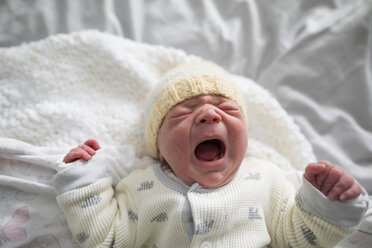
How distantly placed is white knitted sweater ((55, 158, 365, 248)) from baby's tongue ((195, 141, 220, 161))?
97mm

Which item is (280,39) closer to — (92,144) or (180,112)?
(180,112)

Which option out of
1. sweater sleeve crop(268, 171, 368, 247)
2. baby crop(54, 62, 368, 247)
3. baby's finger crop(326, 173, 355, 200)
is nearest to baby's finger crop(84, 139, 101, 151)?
baby crop(54, 62, 368, 247)

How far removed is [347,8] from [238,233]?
111cm

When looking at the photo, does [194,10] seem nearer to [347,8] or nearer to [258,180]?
[347,8]

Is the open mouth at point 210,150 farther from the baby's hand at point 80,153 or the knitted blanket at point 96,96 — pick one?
the baby's hand at point 80,153

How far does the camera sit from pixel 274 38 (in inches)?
51.1

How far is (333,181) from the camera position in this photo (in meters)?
0.74

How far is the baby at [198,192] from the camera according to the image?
2.67 feet

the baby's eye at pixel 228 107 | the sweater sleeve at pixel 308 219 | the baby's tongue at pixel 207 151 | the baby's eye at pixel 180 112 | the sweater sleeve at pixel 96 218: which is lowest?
the sweater sleeve at pixel 96 218

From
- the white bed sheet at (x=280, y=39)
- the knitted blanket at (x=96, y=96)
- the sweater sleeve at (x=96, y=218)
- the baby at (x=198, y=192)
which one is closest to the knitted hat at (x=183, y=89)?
the baby at (x=198, y=192)

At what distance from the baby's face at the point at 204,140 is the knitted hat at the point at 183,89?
0.07 feet

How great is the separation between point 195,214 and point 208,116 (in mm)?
290

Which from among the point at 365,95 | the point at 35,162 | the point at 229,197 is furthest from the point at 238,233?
the point at 365,95

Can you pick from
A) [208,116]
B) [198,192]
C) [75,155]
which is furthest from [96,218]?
[208,116]
